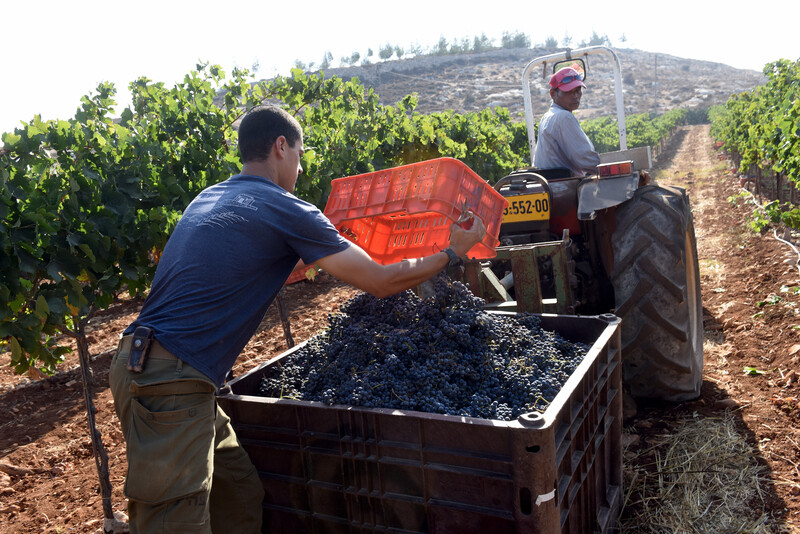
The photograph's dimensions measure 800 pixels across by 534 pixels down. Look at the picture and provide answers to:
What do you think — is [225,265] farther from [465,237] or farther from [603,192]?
[603,192]

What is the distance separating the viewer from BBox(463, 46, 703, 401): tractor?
3.22 metres

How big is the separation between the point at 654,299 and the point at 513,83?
2577 inches

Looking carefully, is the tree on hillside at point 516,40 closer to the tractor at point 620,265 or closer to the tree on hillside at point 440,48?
the tree on hillside at point 440,48

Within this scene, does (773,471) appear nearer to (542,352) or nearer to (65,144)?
(542,352)

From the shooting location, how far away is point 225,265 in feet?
6.91

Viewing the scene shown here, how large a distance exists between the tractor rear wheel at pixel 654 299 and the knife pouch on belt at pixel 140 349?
2622mm

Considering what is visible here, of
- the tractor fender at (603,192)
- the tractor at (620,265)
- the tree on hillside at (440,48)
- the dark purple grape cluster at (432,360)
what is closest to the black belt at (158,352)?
the dark purple grape cluster at (432,360)

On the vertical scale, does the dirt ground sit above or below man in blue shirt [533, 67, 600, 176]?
below

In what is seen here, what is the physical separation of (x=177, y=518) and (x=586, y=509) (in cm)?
144

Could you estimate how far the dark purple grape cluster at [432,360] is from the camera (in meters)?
2.08

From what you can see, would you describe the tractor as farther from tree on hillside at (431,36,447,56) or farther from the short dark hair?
tree on hillside at (431,36,447,56)

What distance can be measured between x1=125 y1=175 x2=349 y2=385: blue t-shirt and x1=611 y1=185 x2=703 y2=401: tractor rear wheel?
81.1 inches

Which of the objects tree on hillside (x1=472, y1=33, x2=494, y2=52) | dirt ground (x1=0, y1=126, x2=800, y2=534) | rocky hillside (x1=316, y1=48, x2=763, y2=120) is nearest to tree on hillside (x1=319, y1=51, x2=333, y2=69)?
rocky hillside (x1=316, y1=48, x2=763, y2=120)

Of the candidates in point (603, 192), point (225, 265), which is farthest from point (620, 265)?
point (225, 265)
